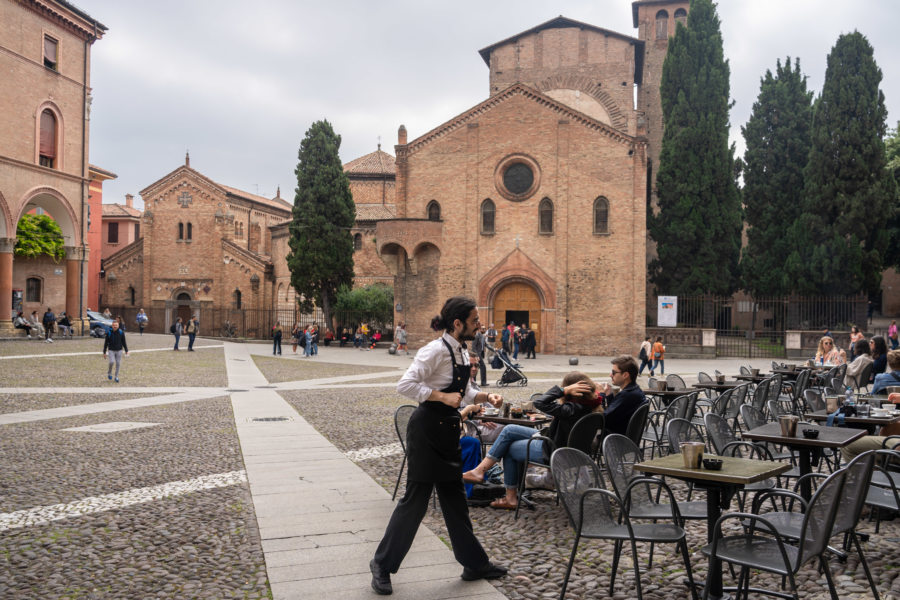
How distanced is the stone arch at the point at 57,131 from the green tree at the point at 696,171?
2758cm

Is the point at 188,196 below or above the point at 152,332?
above

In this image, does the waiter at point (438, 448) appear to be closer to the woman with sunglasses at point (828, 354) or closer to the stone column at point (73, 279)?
the woman with sunglasses at point (828, 354)

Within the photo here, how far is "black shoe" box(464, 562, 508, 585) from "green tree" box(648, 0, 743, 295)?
29295 mm

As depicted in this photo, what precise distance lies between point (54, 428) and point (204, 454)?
3525mm

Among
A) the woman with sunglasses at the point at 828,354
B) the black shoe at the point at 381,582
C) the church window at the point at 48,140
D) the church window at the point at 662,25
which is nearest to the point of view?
the black shoe at the point at 381,582

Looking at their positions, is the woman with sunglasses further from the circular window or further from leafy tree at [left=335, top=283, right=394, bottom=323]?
leafy tree at [left=335, top=283, right=394, bottom=323]

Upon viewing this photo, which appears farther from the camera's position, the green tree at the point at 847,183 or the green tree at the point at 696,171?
the green tree at the point at 696,171

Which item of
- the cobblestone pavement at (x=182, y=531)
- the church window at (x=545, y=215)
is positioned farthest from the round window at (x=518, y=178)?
the cobblestone pavement at (x=182, y=531)

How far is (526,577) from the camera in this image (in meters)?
4.84

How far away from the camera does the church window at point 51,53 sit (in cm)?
3197

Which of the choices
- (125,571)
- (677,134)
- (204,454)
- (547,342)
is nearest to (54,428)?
(204,454)

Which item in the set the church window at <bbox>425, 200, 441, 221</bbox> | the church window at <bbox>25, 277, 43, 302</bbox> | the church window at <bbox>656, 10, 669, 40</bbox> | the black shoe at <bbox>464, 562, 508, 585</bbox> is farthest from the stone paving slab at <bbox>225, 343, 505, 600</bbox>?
the church window at <bbox>656, 10, 669, 40</bbox>

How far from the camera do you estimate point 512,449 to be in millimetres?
6469

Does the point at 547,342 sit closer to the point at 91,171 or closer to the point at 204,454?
the point at 204,454
